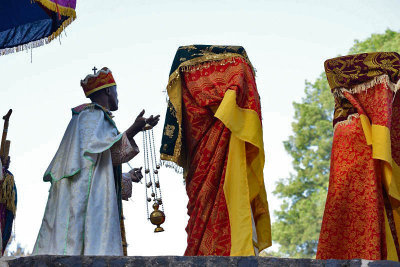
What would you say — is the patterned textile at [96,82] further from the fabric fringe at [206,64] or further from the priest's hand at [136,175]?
the priest's hand at [136,175]

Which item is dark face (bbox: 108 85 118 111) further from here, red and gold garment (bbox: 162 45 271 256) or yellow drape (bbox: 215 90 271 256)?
yellow drape (bbox: 215 90 271 256)

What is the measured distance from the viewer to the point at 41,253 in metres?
6.73

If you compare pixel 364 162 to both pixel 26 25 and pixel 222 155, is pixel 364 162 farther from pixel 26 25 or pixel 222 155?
pixel 26 25

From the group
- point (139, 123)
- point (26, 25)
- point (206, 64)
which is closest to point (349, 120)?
point (206, 64)

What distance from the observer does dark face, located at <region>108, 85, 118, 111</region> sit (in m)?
7.73

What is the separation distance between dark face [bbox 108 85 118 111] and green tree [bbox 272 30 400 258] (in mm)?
13123

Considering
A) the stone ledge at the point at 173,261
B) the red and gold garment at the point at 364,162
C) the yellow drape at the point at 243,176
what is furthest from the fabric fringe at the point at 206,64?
the stone ledge at the point at 173,261

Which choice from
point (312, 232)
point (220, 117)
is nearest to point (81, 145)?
point (220, 117)

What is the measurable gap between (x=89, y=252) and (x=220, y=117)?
5.45 ft

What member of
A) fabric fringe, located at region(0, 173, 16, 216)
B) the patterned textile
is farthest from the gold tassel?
fabric fringe, located at region(0, 173, 16, 216)

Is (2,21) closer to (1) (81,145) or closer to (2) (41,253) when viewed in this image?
(1) (81,145)

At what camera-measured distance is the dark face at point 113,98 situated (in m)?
7.73

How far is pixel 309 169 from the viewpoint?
22.1m

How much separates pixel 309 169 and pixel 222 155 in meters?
15.1
